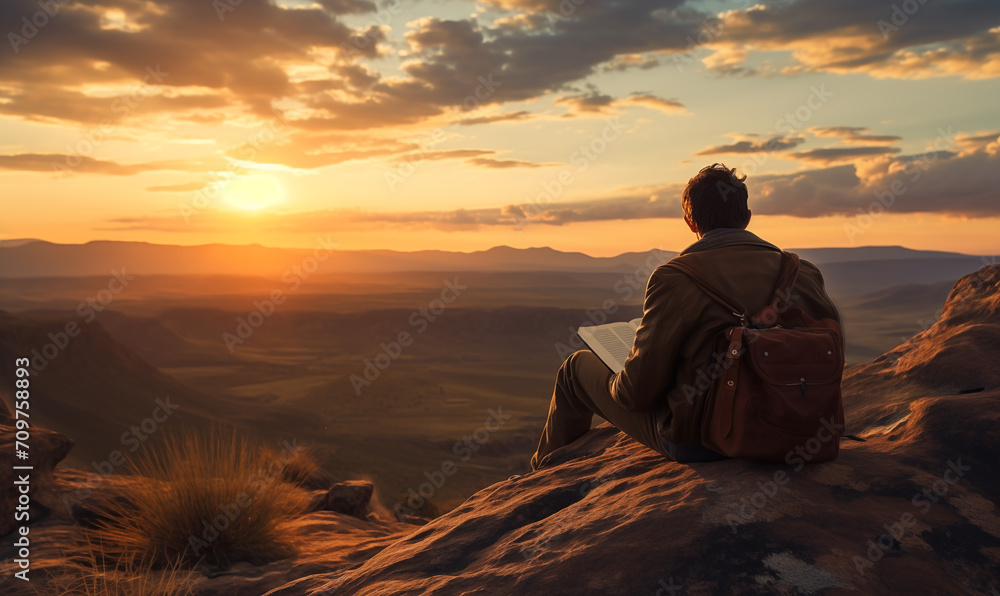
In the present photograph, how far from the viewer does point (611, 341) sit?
3666 mm

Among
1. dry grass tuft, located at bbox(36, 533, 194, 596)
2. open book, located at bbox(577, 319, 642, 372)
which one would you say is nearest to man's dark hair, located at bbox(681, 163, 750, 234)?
open book, located at bbox(577, 319, 642, 372)

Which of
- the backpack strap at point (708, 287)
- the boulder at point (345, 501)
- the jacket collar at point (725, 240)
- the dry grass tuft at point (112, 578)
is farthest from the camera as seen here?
the boulder at point (345, 501)

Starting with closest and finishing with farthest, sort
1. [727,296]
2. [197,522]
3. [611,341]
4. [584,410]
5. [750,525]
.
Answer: [750,525]
[727,296]
[611,341]
[584,410]
[197,522]

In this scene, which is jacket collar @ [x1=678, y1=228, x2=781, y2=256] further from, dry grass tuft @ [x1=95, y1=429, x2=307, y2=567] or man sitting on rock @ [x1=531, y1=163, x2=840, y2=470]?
dry grass tuft @ [x1=95, y1=429, x2=307, y2=567]

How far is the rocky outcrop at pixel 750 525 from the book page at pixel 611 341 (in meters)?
0.59

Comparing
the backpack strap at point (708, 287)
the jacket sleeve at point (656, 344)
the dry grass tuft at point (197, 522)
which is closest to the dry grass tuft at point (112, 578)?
the dry grass tuft at point (197, 522)

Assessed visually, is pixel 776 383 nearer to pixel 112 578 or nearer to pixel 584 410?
pixel 584 410

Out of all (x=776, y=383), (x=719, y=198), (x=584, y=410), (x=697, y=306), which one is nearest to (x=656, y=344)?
(x=697, y=306)

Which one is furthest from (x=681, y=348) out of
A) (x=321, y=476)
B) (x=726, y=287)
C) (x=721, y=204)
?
(x=321, y=476)

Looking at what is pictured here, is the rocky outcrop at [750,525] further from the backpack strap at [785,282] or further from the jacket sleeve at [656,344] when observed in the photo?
the backpack strap at [785,282]

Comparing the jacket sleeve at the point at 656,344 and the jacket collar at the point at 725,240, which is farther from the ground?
the jacket collar at the point at 725,240

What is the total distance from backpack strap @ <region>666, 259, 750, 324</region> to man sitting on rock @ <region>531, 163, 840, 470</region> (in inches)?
0.8

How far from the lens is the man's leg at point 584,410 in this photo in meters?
3.51

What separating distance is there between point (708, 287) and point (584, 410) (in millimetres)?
1938
